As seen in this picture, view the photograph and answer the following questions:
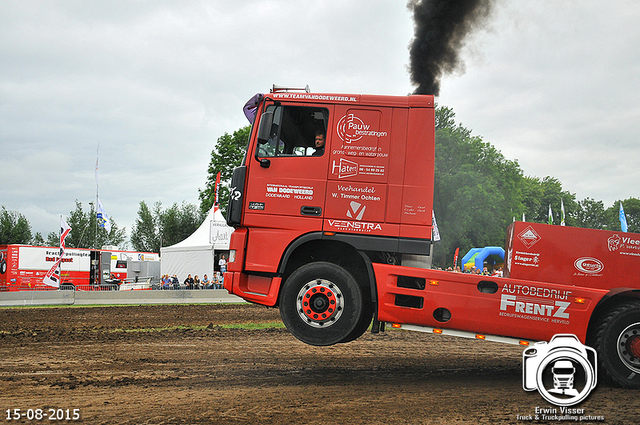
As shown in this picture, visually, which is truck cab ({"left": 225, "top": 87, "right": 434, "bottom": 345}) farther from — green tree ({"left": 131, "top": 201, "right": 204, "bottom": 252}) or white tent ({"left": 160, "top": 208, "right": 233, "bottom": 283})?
green tree ({"left": 131, "top": 201, "right": 204, "bottom": 252})

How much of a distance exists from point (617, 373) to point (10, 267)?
107ft

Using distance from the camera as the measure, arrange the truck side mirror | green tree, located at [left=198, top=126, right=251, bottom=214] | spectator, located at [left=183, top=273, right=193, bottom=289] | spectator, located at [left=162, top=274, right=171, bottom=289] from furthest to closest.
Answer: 1. green tree, located at [left=198, top=126, right=251, bottom=214]
2. spectator, located at [left=162, top=274, right=171, bottom=289]
3. spectator, located at [left=183, top=273, right=193, bottom=289]
4. the truck side mirror

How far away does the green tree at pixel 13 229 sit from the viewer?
55.2 m

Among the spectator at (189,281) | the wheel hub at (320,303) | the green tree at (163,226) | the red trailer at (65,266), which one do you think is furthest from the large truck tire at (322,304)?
the green tree at (163,226)

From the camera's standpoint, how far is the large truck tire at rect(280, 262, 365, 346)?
19.8 feet

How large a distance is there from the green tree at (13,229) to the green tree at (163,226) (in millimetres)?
14537

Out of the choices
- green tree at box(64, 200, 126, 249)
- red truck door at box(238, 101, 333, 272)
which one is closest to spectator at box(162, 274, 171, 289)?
red truck door at box(238, 101, 333, 272)

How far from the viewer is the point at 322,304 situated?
6098 millimetres

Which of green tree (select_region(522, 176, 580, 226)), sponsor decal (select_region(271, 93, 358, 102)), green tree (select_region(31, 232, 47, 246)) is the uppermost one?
green tree (select_region(522, 176, 580, 226))

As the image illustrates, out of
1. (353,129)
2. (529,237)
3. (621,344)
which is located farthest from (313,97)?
(621,344)

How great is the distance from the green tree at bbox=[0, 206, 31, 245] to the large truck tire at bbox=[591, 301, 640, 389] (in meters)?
63.3

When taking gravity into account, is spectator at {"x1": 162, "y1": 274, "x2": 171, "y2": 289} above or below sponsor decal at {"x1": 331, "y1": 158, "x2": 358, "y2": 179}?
below

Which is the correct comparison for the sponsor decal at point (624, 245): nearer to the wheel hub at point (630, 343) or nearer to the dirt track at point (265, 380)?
the wheel hub at point (630, 343)

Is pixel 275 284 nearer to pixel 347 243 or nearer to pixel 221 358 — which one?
pixel 347 243
